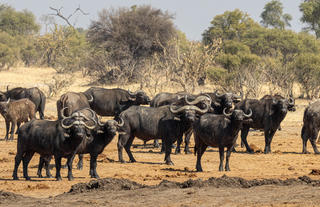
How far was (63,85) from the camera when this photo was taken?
35.8 meters

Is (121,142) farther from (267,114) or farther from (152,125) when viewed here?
(267,114)

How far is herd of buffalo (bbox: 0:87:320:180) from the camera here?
40.5 ft

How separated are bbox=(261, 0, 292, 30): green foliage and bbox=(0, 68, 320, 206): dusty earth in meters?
65.6

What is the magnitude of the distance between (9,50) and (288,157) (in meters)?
40.0

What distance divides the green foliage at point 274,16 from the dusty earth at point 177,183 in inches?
2581

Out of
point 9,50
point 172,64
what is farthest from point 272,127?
point 9,50

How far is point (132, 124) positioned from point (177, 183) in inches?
186

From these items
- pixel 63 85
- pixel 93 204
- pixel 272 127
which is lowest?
pixel 93 204

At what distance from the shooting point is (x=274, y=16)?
83.9 metres

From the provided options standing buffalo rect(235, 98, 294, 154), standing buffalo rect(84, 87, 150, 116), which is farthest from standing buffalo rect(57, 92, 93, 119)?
standing buffalo rect(235, 98, 294, 154)

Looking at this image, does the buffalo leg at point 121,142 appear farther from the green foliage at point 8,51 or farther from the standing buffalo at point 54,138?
the green foliage at point 8,51

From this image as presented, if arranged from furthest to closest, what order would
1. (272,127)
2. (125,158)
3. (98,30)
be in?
(98,30) < (272,127) < (125,158)

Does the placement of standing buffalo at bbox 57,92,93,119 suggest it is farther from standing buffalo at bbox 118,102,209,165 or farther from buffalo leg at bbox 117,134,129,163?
buffalo leg at bbox 117,134,129,163

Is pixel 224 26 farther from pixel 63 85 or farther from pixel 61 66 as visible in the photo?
pixel 63 85
